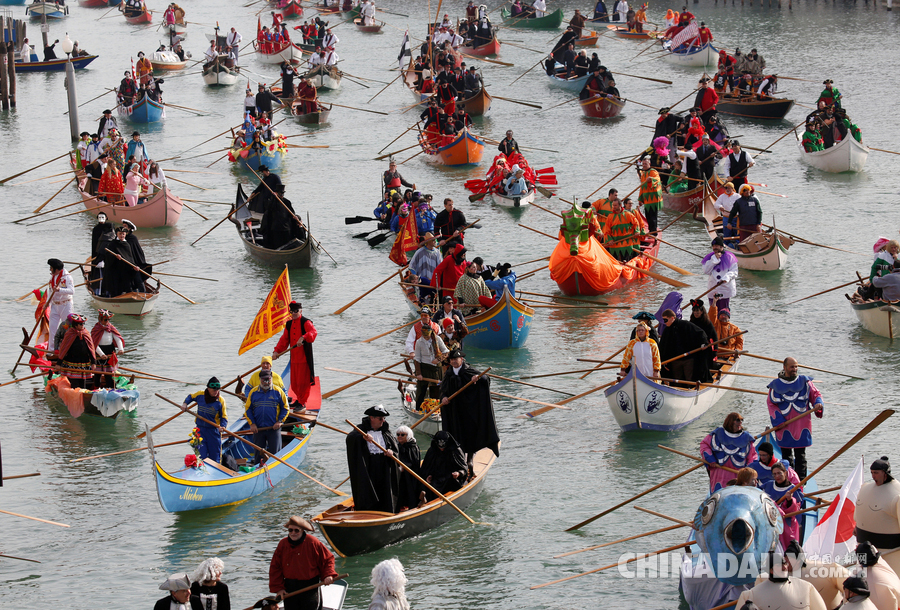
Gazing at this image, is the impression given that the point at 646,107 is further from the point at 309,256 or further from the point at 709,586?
the point at 709,586

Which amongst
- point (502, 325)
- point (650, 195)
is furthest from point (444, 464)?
point (650, 195)

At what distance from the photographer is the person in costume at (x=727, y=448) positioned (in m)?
11.8

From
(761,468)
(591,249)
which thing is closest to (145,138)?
(591,249)

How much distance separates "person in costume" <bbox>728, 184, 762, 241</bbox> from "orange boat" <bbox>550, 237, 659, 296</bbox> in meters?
2.83

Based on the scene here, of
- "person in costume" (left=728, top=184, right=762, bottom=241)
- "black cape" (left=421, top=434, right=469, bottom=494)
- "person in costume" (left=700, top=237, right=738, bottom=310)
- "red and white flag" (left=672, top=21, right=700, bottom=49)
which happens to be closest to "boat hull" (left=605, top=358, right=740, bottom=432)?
"person in costume" (left=700, top=237, right=738, bottom=310)

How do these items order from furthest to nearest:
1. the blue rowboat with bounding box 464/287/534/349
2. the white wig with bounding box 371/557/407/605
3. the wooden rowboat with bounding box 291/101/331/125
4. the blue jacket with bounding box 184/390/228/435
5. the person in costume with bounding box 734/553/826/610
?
the wooden rowboat with bounding box 291/101/331/125 → the blue rowboat with bounding box 464/287/534/349 → the blue jacket with bounding box 184/390/228/435 → the white wig with bounding box 371/557/407/605 → the person in costume with bounding box 734/553/826/610

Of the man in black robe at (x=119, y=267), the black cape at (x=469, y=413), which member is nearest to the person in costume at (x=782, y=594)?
the black cape at (x=469, y=413)

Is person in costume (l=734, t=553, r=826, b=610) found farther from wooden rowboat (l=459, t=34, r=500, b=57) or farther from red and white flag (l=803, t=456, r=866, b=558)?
wooden rowboat (l=459, t=34, r=500, b=57)

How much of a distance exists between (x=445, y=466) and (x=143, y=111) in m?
30.8

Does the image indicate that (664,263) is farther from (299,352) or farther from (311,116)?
(311,116)

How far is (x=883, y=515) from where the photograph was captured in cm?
1020

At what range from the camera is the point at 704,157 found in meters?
27.3

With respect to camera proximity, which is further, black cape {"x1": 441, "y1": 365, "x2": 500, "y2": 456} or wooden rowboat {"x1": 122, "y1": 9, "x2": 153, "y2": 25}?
wooden rowboat {"x1": 122, "y1": 9, "x2": 153, "y2": 25}

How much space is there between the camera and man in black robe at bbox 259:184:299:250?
2478 cm
